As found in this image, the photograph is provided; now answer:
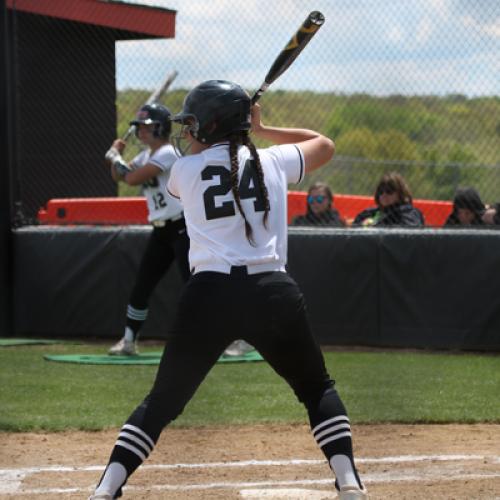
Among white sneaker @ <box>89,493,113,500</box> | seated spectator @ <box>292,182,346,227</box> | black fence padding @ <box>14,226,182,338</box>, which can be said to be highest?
white sneaker @ <box>89,493,113,500</box>

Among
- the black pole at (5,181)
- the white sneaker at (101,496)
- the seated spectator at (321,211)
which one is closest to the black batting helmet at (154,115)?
the seated spectator at (321,211)

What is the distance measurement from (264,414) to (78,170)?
5.63m

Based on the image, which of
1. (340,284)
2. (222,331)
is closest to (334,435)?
(222,331)

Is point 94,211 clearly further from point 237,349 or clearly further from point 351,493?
point 351,493

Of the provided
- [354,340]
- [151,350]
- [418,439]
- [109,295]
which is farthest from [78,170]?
[418,439]

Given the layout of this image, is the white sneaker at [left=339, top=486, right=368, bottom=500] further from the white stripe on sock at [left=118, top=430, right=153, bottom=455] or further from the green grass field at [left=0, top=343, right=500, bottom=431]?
the green grass field at [left=0, top=343, right=500, bottom=431]

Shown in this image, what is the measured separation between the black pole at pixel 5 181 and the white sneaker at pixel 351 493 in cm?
663

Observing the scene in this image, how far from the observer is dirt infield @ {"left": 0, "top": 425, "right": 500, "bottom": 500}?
4598 mm

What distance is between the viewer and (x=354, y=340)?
9297mm

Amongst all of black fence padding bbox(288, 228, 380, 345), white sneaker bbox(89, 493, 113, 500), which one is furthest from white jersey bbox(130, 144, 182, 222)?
white sneaker bbox(89, 493, 113, 500)

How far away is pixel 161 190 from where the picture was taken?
8258mm

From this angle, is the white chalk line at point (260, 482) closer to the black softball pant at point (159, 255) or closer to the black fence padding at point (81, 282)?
the black softball pant at point (159, 255)

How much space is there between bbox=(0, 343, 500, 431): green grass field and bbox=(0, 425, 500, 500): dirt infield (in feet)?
0.89

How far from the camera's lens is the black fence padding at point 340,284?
352 inches
